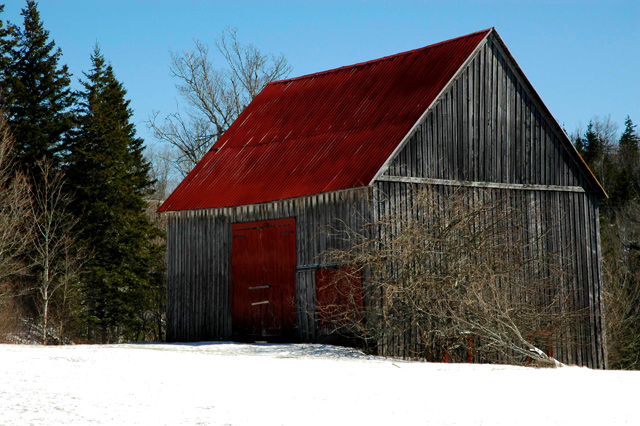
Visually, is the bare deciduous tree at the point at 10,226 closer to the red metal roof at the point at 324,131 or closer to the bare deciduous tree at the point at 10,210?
the bare deciduous tree at the point at 10,210

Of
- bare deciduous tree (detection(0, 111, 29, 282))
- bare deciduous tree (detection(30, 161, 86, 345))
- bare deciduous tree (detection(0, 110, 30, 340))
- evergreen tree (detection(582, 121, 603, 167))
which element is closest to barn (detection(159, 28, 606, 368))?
bare deciduous tree (detection(0, 110, 30, 340))

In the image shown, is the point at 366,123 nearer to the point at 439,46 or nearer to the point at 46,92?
the point at 439,46

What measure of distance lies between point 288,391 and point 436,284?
251 inches

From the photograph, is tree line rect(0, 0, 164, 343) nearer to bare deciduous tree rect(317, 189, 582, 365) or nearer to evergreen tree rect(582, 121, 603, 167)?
bare deciduous tree rect(317, 189, 582, 365)

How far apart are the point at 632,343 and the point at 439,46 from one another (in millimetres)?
17063

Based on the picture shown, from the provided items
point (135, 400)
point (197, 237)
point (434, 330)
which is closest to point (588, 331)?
point (434, 330)

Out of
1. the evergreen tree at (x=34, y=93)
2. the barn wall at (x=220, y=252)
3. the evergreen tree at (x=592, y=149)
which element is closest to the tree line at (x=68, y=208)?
the evergreen tree at (x=34, y=93)

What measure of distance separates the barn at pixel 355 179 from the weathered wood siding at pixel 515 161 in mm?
33

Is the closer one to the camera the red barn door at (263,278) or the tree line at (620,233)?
the red barn door at (263,278)

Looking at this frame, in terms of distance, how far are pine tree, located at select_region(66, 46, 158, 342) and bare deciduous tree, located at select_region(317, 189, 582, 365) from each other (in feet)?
66.5

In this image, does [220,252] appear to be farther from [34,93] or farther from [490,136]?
[34,93]

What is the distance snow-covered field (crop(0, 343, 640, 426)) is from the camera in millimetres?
9219

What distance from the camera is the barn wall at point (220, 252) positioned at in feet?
61.1

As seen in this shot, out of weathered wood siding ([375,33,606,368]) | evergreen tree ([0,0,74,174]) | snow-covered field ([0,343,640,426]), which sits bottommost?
snow-covered field ([0,343,640,426])
